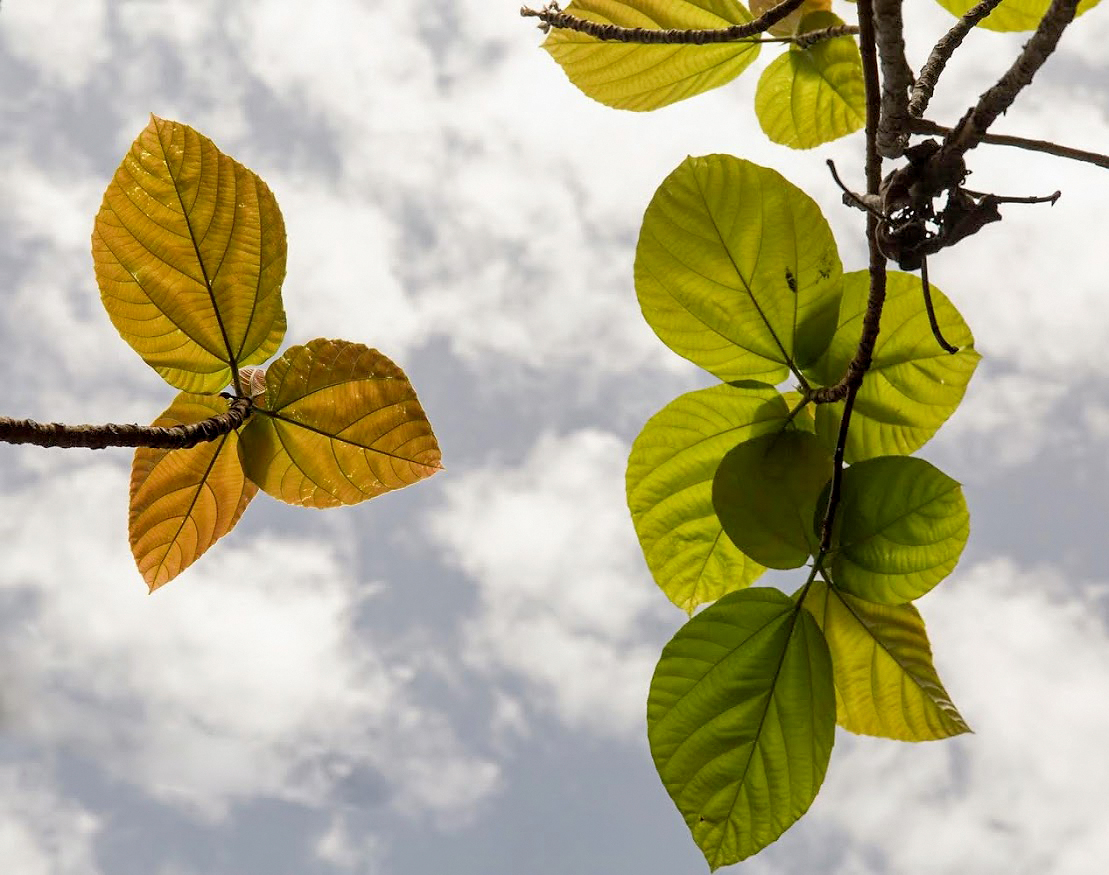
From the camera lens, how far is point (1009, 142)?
0.65m

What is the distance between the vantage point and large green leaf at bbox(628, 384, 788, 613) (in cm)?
88

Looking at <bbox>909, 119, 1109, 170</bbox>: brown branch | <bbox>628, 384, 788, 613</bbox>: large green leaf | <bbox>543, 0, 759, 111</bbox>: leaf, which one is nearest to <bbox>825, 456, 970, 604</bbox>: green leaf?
<bbox>628, 384, 788, 613</bbox>: large green leaf

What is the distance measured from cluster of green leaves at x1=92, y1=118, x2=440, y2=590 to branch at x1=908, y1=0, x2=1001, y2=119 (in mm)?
493

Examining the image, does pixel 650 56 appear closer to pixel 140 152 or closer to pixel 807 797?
pixel 140 152

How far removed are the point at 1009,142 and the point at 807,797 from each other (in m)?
0.55

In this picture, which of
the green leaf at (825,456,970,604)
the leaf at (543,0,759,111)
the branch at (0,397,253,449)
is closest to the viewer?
the branch at (0,397,253,449)

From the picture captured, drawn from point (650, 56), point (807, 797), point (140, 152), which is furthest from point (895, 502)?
point (140, 152)

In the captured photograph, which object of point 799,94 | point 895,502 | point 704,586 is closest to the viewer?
point 895,502

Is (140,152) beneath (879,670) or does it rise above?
above

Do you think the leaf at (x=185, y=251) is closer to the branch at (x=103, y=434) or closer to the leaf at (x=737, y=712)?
the branch at (x=103, y=434)

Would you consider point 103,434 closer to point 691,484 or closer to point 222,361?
point 222,361

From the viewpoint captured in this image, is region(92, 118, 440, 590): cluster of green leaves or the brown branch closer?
the brown branch

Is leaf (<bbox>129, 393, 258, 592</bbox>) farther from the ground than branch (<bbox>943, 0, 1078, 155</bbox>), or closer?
farther from the ground

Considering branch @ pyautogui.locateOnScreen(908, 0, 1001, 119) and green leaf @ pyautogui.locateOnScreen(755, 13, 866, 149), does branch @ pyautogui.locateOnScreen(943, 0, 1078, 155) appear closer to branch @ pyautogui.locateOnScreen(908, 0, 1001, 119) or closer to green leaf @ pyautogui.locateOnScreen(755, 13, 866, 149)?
branch @ pyautogui.locateOnScreen(908, 0, 1001, 119)
